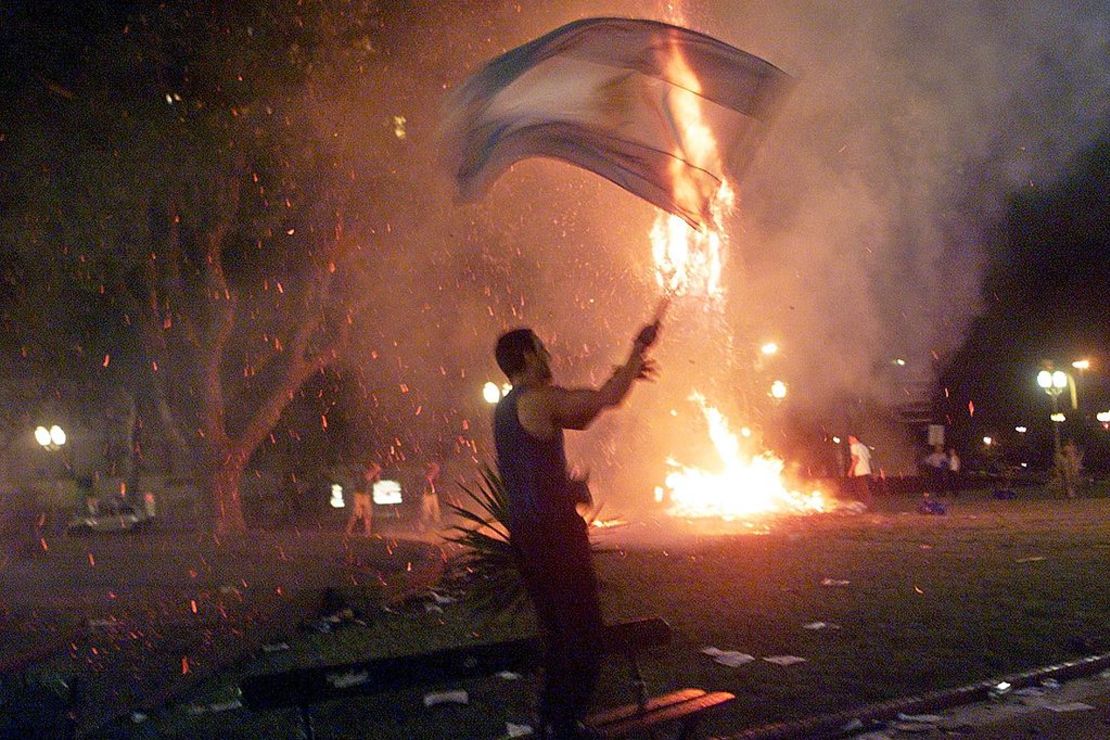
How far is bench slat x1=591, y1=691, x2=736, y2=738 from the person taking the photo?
3911 mm

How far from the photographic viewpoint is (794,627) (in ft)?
25.2

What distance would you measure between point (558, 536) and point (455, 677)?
73 cm

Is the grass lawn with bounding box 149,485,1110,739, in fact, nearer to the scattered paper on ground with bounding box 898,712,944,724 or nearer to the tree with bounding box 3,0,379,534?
the scattered paper on ground with bounding box 898,712,944,724

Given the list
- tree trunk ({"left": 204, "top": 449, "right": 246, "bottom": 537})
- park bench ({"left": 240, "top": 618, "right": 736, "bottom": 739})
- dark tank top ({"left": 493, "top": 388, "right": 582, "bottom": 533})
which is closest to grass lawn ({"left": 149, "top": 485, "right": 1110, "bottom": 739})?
park bench ({"left": 240, "top": 618, "right": 736, "bottom": 739})

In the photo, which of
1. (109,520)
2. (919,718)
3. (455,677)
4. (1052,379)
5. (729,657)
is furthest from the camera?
(109,520)

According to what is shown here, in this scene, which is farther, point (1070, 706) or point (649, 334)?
point (1070, 706)

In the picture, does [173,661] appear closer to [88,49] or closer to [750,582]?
[750,582]

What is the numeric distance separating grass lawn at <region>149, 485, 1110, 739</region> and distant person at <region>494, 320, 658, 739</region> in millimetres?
1715

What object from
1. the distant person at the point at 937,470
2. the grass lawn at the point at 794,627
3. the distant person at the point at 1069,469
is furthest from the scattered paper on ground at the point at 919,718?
the distant person at the point at 937,470

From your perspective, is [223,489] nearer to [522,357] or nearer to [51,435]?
[51,435]

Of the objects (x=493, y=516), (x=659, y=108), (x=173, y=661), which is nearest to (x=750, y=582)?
(x=493, y=516)

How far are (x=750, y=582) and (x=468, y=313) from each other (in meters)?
16.7

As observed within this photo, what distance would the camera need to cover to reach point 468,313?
26094 mm

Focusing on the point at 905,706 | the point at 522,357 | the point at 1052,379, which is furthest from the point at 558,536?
the point at 1052,379
